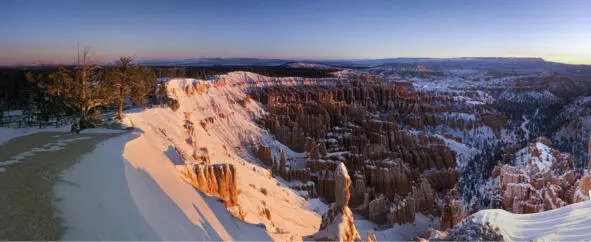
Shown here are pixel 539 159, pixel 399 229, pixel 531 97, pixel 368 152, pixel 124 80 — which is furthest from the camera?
pixel 531 97

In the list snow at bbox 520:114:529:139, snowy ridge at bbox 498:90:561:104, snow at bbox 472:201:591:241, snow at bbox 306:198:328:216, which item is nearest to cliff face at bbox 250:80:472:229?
snow at bbox 306:198:328:216

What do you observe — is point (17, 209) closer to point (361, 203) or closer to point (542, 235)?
point (542, 235)

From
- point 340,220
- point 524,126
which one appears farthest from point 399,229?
point 524,126

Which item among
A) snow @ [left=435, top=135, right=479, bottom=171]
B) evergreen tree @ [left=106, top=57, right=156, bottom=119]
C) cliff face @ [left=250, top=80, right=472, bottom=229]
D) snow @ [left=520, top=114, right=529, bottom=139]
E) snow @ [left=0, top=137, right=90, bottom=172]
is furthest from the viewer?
snow @ [left=520, top=114, right=529, bottom=139]

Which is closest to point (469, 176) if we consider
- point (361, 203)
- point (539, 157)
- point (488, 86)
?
point (539, 157)

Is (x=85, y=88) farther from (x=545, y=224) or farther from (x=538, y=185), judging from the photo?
(x=538, y=185)

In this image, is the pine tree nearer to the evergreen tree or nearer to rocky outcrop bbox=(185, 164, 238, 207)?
the evergreen tree
